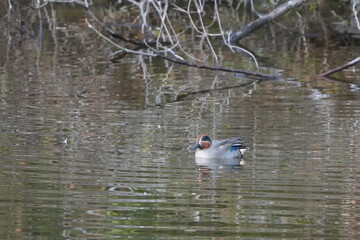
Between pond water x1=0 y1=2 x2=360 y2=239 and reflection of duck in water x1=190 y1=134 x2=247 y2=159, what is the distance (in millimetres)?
118

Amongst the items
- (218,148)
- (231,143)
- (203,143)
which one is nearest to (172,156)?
(203,143)

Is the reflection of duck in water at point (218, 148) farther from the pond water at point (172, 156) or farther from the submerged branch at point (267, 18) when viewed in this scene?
the submerged branch at point (267, 18)

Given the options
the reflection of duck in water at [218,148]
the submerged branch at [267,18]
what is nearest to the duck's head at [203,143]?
the reflection of duck in water at [218,148]

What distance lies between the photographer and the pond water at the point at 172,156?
27.6 ft

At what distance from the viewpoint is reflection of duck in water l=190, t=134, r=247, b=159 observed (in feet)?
37.2

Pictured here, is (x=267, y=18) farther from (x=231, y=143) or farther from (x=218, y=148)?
(x=231, y=143)

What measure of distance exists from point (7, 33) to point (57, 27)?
60.0 inches

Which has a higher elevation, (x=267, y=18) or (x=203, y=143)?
(x=267, y=18)

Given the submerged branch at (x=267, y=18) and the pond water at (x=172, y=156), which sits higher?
the submerged branch at (x=267, y=18)

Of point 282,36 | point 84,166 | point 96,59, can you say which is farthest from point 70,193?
point 282,36

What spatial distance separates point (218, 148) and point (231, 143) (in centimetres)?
21

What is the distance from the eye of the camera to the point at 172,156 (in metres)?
11.3

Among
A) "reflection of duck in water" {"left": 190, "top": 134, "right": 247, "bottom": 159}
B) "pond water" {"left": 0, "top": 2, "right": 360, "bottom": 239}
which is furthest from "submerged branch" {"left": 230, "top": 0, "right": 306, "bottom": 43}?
"reflection of duck in water" {"left": 190, "top": 134, "right": 247, "bottom": 159}

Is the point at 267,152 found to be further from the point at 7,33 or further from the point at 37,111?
the point at 7,33
